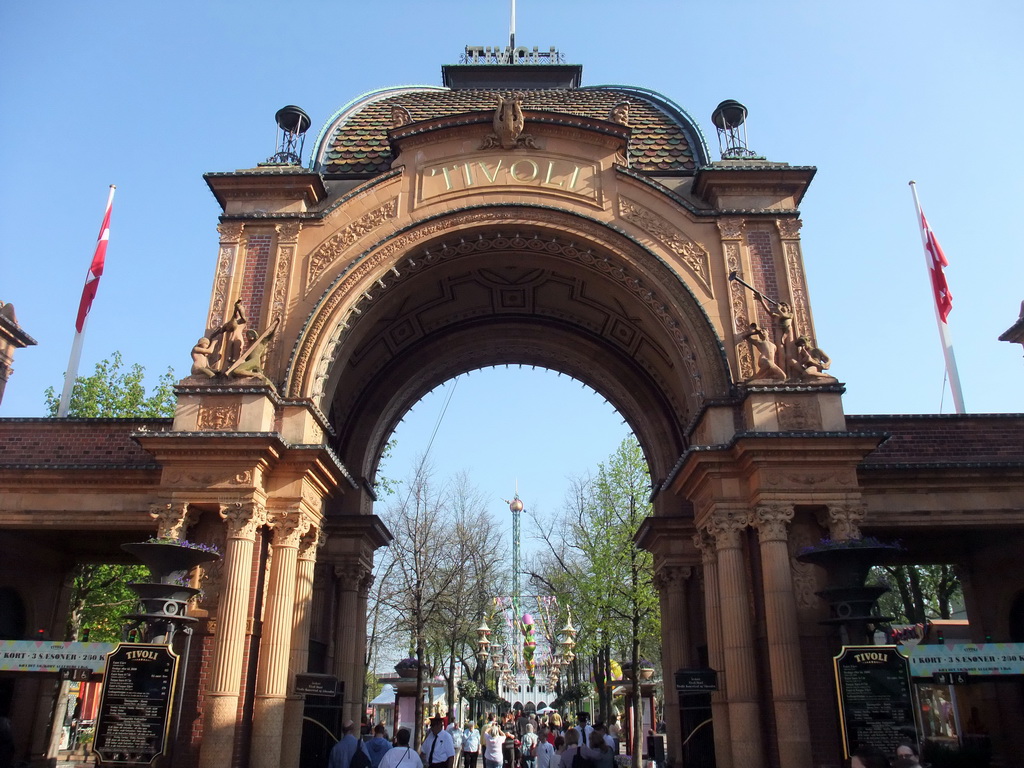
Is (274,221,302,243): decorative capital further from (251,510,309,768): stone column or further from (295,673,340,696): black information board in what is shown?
(295,673,340,696): black information board

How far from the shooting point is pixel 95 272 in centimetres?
1919

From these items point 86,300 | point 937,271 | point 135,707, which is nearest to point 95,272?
point 86,300

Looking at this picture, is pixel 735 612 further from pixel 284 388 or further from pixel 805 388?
pixel 284 388

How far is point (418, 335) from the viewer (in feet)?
65.2

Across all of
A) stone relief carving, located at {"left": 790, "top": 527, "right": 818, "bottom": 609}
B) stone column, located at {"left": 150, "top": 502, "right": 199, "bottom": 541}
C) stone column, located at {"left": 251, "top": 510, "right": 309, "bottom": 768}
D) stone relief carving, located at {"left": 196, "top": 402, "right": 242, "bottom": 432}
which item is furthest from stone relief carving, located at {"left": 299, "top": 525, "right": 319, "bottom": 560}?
stone relief carving, located at {"left": 790, "top": 527, "right": 818, "bottom": 609}

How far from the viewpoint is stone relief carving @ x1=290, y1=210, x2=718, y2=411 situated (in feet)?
50.2

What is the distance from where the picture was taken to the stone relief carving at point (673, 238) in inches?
623

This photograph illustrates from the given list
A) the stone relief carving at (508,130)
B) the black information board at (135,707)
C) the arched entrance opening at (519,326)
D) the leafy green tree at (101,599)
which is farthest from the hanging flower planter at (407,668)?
the stone relief carving at (508,130)

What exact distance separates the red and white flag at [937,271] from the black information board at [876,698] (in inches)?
452

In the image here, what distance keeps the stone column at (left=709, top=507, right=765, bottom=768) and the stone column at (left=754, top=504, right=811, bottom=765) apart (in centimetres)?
40

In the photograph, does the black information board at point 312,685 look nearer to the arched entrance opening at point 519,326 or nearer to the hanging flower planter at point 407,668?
the arched entrance opening at point 519,326

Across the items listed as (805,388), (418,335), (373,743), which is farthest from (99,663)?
(805,388)

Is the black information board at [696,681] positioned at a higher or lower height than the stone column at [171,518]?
lower

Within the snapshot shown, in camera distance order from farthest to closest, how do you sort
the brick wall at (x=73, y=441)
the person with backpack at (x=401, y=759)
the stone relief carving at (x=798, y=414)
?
the brick wall at (x=73, y=441)
the stone relief carving at (x=798, y=414)
the person with backpack at (x=401, y=759)
